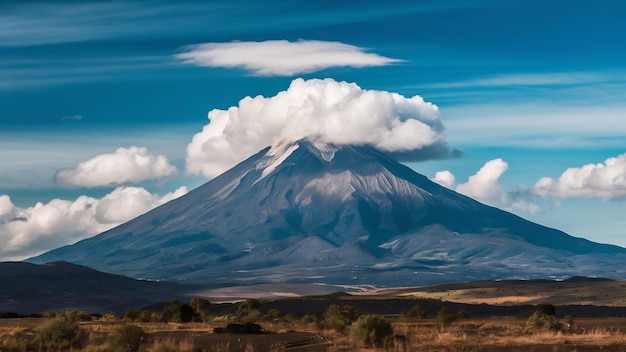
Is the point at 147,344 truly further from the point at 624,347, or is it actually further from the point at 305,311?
the point at 305,311

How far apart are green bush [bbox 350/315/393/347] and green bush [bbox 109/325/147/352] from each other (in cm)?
1029

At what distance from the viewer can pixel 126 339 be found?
137ft

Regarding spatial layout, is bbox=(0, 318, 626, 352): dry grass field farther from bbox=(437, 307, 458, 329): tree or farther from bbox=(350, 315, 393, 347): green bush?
bbox=(437, 307, 458, 329): tree

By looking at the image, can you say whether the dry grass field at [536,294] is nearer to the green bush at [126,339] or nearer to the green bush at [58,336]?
the green bush at [58,336]

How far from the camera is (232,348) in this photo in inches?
1722

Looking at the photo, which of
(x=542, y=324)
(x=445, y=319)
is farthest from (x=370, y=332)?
(x=445, y=319)

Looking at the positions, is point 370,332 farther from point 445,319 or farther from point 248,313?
point 248,313

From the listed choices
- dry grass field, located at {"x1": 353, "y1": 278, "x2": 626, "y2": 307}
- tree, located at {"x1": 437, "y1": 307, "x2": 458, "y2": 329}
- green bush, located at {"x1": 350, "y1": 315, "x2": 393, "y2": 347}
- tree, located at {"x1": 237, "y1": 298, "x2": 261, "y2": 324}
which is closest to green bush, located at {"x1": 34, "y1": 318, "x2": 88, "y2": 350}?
green bush, located at {"x1": 350, "y1": 315, "x2": 393, "y2": 347}

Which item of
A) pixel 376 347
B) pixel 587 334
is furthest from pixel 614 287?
pixel 376 347

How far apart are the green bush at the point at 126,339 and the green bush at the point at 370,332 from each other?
10.3m

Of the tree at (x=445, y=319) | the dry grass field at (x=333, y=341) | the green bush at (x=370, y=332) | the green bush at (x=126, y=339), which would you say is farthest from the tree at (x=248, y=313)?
the green bush at (x=126, y=339)

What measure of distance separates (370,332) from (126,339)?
38.3 feet

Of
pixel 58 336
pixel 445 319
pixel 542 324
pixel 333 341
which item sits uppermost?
pixel 445 319

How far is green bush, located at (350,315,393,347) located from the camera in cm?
4791
